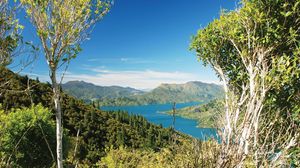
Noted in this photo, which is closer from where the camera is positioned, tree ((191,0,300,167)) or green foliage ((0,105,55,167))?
tree ((191,0,300,167))

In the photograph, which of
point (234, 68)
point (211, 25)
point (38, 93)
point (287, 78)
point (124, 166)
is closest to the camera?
point (287, 78)

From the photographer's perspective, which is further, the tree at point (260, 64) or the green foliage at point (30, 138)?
the green foliage at point (30, 138)

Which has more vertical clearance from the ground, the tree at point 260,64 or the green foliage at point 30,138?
the tree at point 260,64

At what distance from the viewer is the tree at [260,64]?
5035mm

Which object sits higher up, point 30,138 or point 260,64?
point 260,64

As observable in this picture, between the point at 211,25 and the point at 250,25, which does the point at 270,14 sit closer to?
the point at 250,25

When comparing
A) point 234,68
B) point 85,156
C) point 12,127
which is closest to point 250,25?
point 234,68

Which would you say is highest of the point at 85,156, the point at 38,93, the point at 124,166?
the point at 38,93

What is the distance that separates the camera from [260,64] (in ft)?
19.6

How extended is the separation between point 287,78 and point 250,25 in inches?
72.9

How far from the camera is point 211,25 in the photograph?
8234 millimetres

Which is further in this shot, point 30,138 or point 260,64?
point 30,138

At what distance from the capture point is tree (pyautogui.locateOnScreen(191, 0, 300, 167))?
5.04m

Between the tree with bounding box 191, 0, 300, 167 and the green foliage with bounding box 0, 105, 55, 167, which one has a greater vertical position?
the tree with bounding box 191, 0, 300, 167
